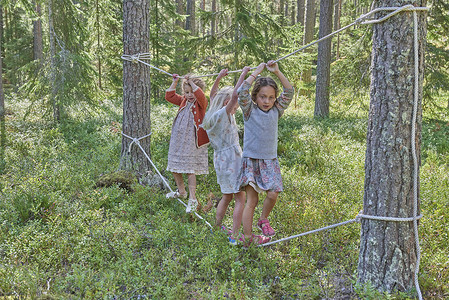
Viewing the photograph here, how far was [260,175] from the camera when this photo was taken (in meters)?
4.03

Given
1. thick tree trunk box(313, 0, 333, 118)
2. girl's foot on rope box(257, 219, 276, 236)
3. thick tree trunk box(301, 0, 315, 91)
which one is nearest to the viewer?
girl's foot on rope box(257, 219, 276, 236)

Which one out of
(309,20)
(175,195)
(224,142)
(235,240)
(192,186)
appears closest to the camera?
(235,240)

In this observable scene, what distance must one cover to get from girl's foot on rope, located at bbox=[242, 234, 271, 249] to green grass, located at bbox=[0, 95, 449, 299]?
0.09 metres

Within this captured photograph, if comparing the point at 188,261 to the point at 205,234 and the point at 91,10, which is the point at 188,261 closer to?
the point at 205,234

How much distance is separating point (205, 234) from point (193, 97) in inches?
91.4

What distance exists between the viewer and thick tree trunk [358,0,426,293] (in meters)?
2.87

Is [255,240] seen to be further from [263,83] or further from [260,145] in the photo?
[263,83]

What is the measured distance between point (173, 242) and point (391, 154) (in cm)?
244

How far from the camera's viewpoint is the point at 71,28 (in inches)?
436

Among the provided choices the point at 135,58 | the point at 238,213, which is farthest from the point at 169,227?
the point at 135,58

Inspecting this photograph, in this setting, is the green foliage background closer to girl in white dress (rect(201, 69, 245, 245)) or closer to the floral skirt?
girl in white dress (rect(201, 69, 245, 245))

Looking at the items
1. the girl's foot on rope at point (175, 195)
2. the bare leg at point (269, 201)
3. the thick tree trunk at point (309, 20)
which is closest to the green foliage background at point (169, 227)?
the girl's foot on rope at point (175, 195)

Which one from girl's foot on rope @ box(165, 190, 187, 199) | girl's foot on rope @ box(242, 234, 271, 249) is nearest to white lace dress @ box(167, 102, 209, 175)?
girl's foot on rope @ box(165, 190, 187, 199)

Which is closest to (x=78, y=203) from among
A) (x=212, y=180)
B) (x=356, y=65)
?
(x=212, y=180)
